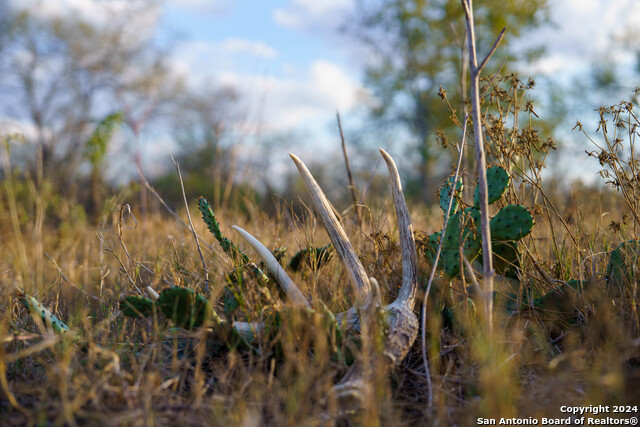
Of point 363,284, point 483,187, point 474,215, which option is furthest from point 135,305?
point 474,215

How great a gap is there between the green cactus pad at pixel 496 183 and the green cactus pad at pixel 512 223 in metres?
0.10

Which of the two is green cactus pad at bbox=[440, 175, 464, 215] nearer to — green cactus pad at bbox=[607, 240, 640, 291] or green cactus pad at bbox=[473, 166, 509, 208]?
green cactus pad at bbox=[473, 166, 509, 208]

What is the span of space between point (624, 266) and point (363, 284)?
1.08 metres

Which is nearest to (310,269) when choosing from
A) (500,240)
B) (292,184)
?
(500,240)

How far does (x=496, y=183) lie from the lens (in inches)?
83.5

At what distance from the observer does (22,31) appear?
18016 mm

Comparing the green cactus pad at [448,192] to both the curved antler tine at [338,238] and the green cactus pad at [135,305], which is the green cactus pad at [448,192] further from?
the green cactus pad at [135,305]

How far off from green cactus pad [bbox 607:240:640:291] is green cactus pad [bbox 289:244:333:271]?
122 cm

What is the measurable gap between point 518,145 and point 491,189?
0.26 meters

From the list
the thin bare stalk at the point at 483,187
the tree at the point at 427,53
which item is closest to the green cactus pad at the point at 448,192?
the thin bare stalk at the point at 483,187

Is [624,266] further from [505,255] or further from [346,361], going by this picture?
[346,361]

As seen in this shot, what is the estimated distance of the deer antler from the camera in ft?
5.31

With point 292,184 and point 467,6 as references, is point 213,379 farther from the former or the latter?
point 292,184

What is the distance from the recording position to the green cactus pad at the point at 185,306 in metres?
1.58
